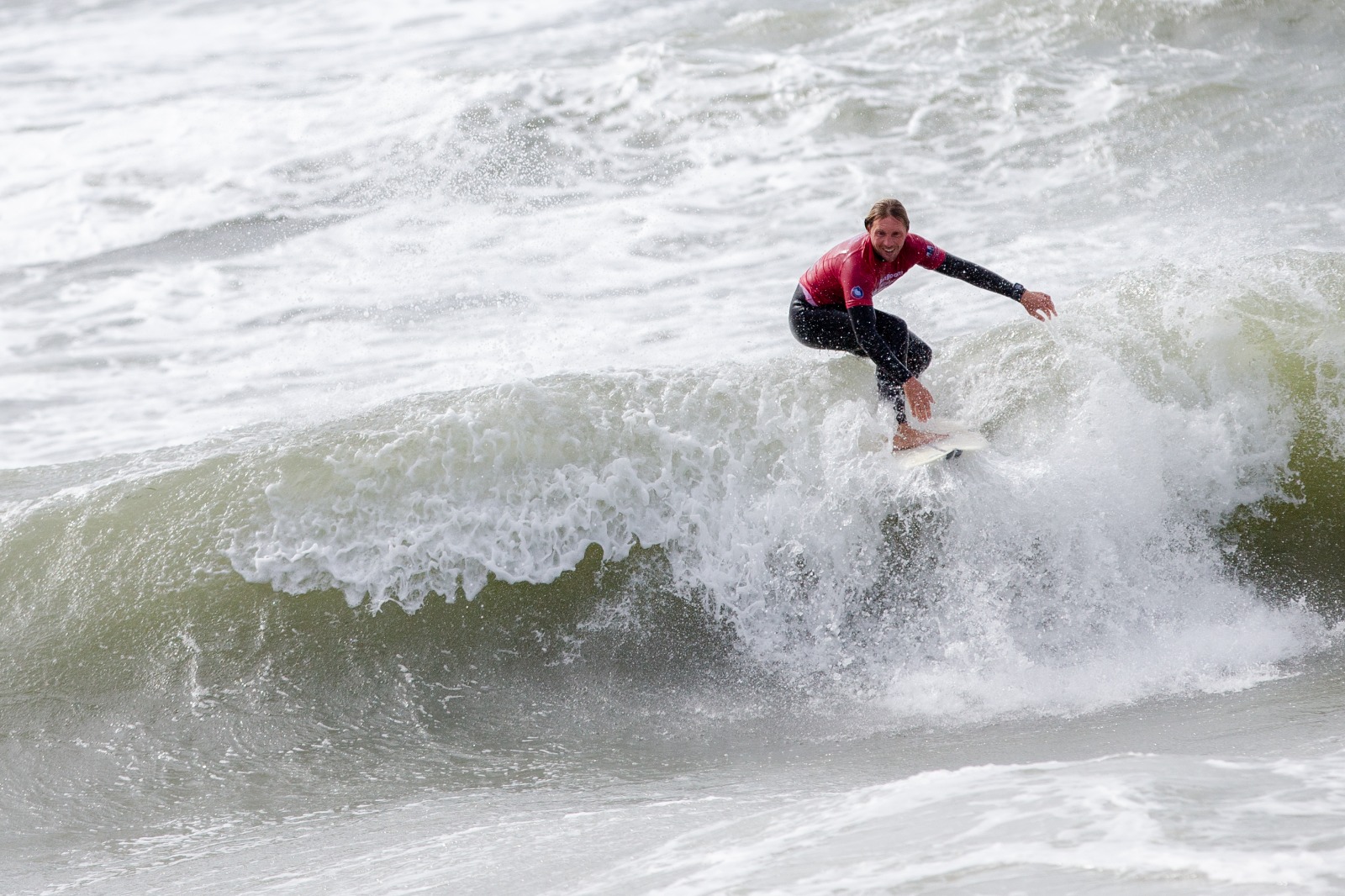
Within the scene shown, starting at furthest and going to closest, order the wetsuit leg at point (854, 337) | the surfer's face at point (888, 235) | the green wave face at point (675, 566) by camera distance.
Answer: the wetsuit leg at point (854, 337) < the surfer's face at point (888, 235) < the green wave face at point (675, 566)

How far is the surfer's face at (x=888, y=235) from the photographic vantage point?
5148 millimetres

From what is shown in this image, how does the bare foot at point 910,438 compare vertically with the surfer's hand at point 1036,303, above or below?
below

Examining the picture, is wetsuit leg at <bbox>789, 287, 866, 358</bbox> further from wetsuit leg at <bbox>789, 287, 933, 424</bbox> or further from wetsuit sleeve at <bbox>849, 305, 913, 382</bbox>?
wetsuit sleeve at <bbox>849, 305, 913, 382</bbox>

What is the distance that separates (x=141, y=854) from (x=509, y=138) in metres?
8.12

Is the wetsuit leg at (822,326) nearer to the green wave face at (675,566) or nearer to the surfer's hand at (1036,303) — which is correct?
the green wave face at (675,566)

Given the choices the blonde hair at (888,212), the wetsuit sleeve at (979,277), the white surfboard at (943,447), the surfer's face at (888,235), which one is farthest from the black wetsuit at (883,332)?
the blonde hair at (888,212)

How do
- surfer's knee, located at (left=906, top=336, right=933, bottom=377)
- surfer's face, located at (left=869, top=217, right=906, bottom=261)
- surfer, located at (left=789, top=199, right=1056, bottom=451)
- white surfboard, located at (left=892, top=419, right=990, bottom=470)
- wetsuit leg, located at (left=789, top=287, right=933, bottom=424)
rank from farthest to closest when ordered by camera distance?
1. surfer's knee, located at (left=906, top=336, right=933, bottom=377)
2. wetsuit leg, located at (left=789, top=287, right=933, bottom=424)
3. white surfboard, located at (left=892, top=419, right=990, bottom=470)
4. surfer, located at (left=789, top=199, right=1056, bottom=451)
5. surfer's face, located at (left=869, top=217, right=906, bottom=261)

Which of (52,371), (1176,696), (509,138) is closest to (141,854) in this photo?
(1176,696)

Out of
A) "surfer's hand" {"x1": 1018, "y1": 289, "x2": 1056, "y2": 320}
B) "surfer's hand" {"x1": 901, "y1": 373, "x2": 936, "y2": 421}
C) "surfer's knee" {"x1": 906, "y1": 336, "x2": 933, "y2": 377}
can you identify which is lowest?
"surfer's hand" {"x1": 901, "y1": 373, "x2": 936, "y2": 421}

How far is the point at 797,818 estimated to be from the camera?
3285 millimetres

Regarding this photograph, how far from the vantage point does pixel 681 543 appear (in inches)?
217

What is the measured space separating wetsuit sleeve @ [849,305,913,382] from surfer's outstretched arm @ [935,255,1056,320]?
46cm

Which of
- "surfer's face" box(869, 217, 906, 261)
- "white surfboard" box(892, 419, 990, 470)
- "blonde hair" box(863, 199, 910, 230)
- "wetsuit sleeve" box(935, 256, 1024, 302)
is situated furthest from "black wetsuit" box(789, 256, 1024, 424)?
"blonde hair" box(863, 199, 910, 230)

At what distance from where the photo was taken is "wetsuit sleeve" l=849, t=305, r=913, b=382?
5.27 m
